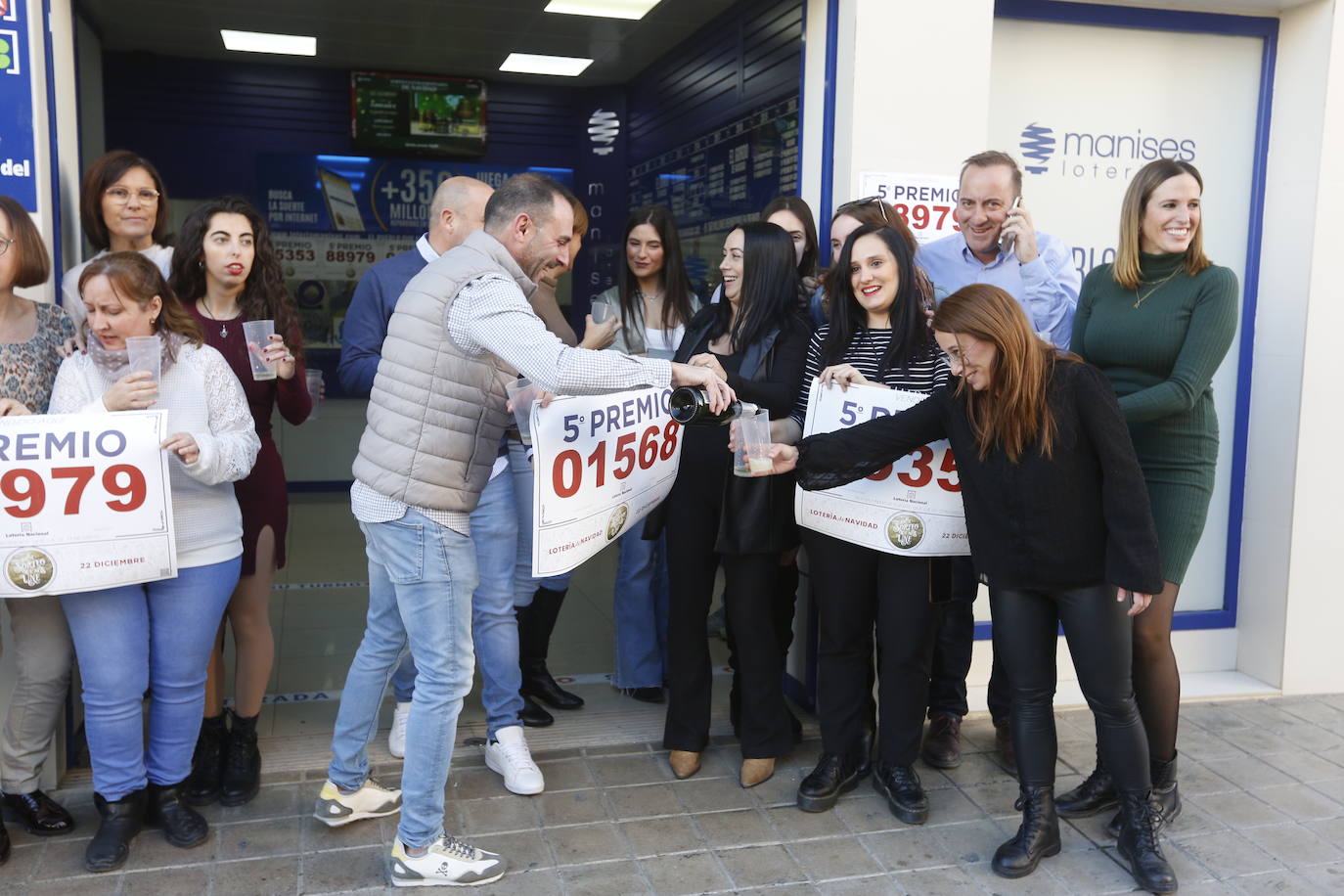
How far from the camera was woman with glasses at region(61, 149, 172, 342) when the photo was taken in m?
3.41

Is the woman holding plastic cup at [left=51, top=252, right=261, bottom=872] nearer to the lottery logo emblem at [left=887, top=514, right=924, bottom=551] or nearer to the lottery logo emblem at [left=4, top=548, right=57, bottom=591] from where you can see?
the lottery logo emblem at [left=4, top=548, right=57, bottom=591]

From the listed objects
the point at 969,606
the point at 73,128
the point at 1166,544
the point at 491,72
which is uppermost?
the point at 491,72

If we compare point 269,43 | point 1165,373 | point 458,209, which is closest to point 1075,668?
point 1165,373

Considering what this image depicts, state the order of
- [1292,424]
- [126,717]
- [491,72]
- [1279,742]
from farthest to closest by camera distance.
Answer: [491,72]
[1292,424]
[1279,742]
[126,717]

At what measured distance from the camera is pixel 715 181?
255 inches

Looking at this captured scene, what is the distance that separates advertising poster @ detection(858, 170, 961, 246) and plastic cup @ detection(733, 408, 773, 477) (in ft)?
4.87

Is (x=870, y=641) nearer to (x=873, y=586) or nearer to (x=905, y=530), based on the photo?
(x=873, y=586)

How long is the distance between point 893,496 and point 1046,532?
504 millimetres

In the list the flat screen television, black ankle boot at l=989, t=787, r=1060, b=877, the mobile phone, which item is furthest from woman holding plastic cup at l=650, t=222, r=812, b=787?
the flat screen television

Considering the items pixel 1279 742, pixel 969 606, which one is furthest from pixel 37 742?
pixel 1279 742

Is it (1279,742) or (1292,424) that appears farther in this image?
(1292,424)

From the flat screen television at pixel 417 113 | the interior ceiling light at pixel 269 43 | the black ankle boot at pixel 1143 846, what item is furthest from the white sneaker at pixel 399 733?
the flat screen television at pixel 417 113

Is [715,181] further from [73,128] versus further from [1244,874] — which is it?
[1244,874]

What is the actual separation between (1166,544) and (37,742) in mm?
3213
